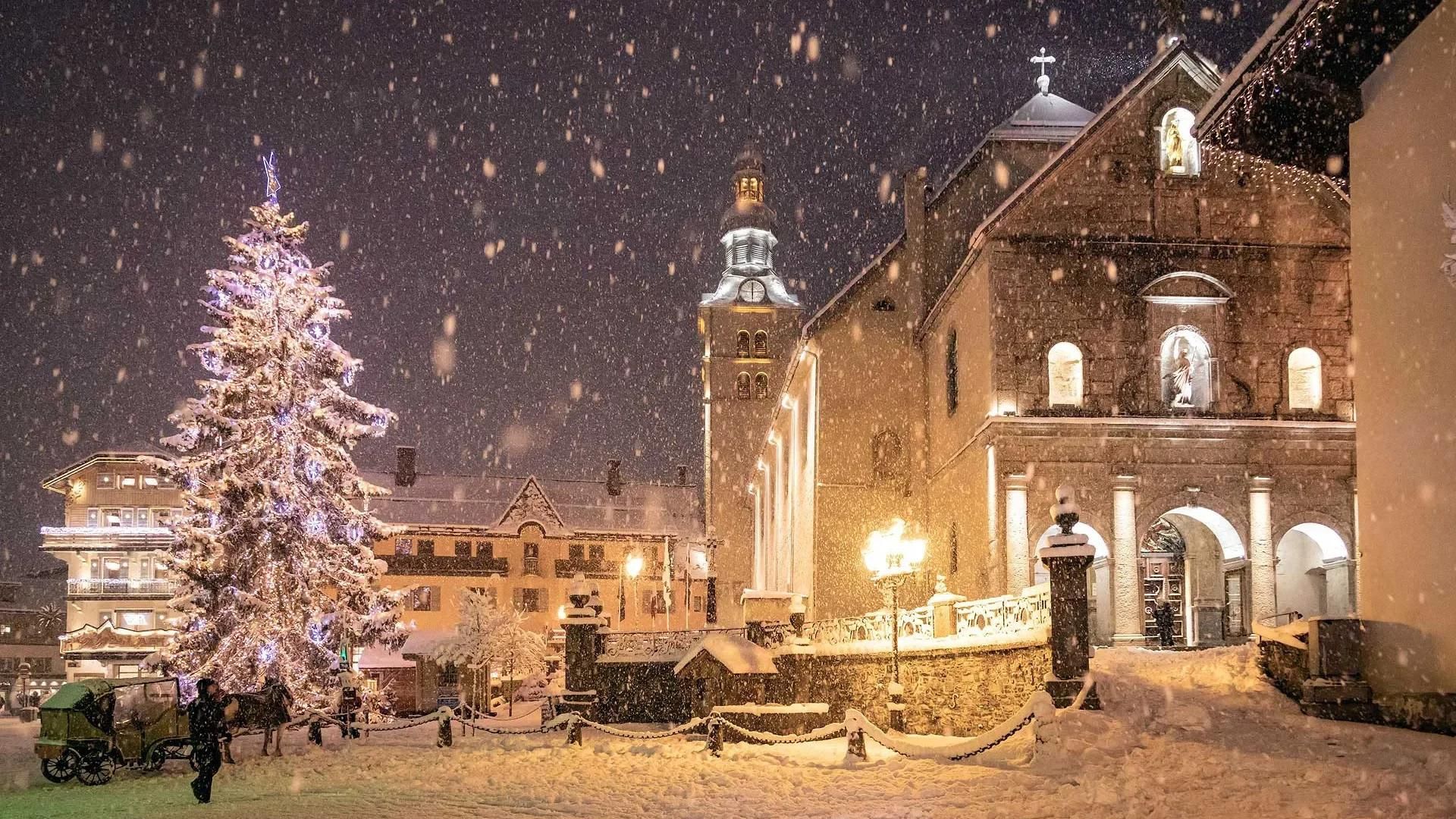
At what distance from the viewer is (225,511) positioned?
84.8 feet

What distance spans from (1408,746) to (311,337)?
22.4m

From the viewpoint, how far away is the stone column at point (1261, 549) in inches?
1053

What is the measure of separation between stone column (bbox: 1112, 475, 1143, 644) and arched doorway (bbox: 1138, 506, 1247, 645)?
→ 34 cm

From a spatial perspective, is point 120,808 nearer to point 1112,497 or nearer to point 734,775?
point 734,775

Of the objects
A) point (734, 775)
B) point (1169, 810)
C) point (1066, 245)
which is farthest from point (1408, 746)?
point (1066, 245)

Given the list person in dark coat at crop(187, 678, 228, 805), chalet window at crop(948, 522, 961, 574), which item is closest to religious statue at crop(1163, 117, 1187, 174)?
chalet window at crop(948, 522, 961, 574)

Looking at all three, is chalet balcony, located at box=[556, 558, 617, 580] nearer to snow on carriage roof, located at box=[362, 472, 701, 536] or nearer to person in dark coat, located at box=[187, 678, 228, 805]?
snow on carriage roof, located at box=[362, 472, 701, 536]

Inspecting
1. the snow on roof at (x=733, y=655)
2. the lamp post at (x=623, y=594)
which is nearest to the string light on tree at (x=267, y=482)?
the snow on roof at (x=733, y=655)

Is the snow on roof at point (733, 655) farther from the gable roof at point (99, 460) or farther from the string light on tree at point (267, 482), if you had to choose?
the gable roof at point (99, 460)

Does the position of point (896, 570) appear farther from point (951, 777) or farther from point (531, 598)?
point (531, 598)

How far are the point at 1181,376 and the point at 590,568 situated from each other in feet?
168

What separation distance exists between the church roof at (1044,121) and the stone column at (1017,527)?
13441mm

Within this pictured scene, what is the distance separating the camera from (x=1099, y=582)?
95.3ft

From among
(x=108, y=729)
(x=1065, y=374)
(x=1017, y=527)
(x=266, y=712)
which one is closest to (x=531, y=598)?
(x=1017, y=527)
